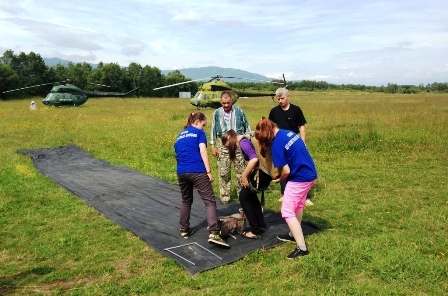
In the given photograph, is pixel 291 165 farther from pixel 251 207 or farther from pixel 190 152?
pixel 190 152

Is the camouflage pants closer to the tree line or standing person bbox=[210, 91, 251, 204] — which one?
standing person bbox=[210, 91, 251, 204]

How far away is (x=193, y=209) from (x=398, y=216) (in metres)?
3.64

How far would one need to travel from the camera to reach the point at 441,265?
4383 millimetres

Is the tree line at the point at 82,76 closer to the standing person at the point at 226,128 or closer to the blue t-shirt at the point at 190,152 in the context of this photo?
the standing person at the point at 226,128

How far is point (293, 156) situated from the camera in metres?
4.64

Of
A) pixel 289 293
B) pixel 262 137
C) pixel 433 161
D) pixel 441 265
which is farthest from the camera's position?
pixel 433 161

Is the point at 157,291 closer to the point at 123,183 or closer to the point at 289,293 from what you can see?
the point at 289,293

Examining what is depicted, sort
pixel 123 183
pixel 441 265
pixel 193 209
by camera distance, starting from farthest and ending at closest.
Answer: pixel 123 183 < pixel 193 209 < pixel 441 265

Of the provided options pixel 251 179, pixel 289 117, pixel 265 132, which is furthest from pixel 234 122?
pixel 265 132

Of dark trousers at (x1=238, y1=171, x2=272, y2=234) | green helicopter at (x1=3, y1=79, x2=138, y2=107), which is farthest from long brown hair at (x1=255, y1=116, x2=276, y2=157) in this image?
green helicopter at (x1=3, y1=79, x2=138, y2=107)

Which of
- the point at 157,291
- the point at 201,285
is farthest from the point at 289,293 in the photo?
the point at 157,291

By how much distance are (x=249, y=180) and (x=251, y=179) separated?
0.05 metres

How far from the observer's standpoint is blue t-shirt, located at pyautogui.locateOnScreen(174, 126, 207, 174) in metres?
5.17

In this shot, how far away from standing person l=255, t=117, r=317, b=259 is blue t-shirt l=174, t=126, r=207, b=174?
945 millimetres
